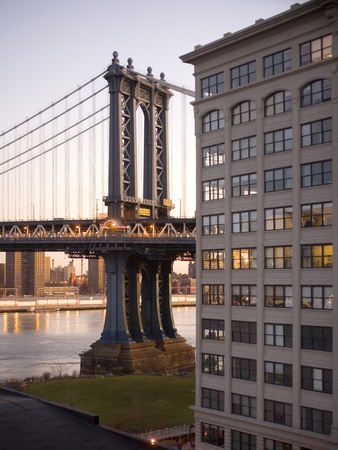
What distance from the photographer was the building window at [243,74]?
136ft

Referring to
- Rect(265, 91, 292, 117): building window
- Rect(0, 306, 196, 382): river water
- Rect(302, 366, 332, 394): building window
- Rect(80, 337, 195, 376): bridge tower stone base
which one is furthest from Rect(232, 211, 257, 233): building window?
Rect(0, 306, 196, 382): river water

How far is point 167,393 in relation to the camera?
2675 inches

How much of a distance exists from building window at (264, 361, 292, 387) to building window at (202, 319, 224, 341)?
3945 millimetres

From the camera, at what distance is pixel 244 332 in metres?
40.4

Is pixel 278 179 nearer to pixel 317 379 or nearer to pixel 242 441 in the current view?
pixel 317 379

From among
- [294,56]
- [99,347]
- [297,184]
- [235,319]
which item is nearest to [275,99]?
[294,56]

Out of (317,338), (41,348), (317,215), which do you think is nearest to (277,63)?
(317,215)

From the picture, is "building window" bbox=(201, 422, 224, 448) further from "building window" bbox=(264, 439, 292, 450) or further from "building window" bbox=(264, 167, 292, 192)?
"building window" bbox=(264, 167, 292, 192)

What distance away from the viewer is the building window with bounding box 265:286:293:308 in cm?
3809

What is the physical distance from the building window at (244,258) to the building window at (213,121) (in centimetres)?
747

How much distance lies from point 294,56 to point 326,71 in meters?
2.57

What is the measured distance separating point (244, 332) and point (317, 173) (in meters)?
9.65

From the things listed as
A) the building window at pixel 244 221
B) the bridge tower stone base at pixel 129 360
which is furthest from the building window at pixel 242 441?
the bridge tower stone base at pixel 129 360

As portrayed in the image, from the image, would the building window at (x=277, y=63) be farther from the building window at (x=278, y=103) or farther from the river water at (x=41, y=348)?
the river water at (x=41, y=348)
